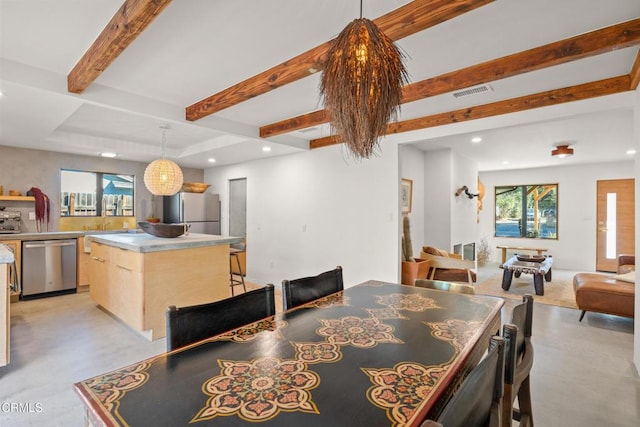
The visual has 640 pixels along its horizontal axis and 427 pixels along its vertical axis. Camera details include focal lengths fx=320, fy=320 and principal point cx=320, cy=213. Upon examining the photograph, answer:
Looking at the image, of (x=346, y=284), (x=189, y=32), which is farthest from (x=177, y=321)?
(x=346, y=284)

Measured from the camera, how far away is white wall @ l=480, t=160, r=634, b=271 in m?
6.82

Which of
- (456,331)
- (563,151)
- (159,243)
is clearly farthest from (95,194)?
(563,151)

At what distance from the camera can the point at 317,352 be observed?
114cm

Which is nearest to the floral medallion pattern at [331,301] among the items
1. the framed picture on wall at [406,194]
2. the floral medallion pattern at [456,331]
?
the floral medallion pattern at [456,331]

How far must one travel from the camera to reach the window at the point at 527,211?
7.47 m

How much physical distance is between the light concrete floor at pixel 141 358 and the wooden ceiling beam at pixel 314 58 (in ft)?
7.74

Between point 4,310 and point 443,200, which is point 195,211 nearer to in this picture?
point 4,310

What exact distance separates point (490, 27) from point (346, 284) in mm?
3430

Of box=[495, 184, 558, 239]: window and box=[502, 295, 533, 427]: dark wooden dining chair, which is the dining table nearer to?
box=[502, 295, 533, 427]: dark wooden dining chair

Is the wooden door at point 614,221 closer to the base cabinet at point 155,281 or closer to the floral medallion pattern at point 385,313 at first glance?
the floral medallion pattern at point 385,313

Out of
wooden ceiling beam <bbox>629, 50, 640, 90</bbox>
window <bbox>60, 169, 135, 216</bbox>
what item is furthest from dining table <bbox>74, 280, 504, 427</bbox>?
window <bbox>60, 169, 135, 216</bbox>

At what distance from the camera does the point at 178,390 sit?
886mm

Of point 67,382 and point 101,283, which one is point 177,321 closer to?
point 67,382

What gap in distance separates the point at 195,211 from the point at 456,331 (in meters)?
5.63
